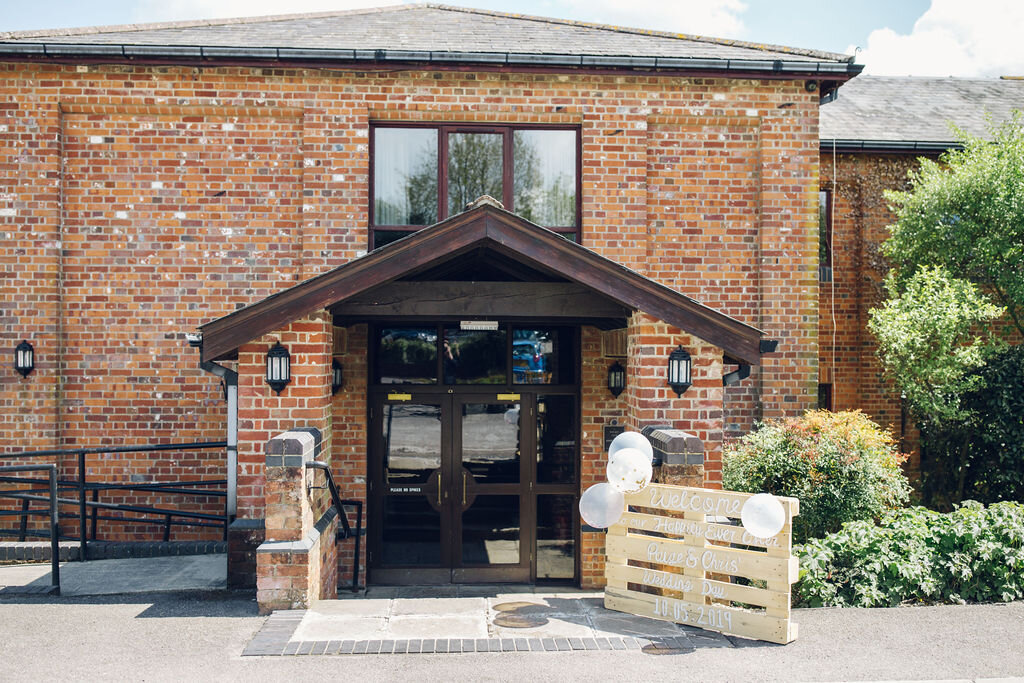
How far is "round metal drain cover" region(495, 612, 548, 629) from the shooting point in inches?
231

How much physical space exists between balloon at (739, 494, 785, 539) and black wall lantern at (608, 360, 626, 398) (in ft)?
9.96

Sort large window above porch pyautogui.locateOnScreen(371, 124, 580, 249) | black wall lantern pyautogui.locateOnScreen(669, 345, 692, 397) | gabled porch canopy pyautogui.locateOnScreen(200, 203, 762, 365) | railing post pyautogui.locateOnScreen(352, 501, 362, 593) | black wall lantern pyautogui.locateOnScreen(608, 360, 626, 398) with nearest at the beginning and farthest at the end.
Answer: gabled porch canopy pyautogui.locateOnScreen(200, 203, 762, 365)
black wall lantern pyautogui.locateOnScreen(669, 345, 692, 397)
railing post pyautogui.locateOnScreen(352, 501, 362, 593)
black wall lantern pyautogui.locateOnScreen(608, 360, 626, 398)
large window above porch pyautogui.locateOnScreen(371, 124, 580, 249)

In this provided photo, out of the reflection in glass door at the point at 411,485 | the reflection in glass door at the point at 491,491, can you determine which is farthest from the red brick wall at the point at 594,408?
the reflection in glass door at the point at 411,485

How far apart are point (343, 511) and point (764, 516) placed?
12.7 feet

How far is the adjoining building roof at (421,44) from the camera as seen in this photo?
8.77 meters

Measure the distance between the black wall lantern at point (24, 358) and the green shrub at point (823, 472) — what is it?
803cm

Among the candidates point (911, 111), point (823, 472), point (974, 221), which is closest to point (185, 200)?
point (823, 472)

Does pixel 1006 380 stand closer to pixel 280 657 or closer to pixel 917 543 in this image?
pixel 917 543

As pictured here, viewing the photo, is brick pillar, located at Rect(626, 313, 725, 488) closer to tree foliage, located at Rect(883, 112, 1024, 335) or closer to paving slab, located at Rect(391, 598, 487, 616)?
paving slab, located at Rect(391, 598, 487, 616)

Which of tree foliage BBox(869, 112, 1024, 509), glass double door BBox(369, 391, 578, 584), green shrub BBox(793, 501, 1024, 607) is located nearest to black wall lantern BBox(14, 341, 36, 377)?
glass double door BBox(369, 391, 578, 584)

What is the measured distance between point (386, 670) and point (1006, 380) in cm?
846

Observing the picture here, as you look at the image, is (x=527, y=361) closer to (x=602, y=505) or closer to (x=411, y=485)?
(x=411, y=485)

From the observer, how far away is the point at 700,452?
21.3 ft

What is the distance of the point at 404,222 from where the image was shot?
9211 millimetres
